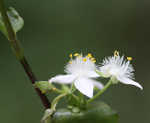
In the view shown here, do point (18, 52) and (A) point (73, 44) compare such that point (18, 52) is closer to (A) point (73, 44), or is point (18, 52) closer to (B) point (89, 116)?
(B) point (89, 116)

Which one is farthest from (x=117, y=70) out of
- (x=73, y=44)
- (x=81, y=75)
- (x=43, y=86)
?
(x=73, y=44)

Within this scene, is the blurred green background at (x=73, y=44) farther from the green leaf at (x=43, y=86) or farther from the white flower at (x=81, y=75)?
the green leaf at (x=43, y=86)

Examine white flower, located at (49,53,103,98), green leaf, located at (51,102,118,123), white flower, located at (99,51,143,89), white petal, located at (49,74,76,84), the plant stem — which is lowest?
green leaf, located at (51,102,118,123)

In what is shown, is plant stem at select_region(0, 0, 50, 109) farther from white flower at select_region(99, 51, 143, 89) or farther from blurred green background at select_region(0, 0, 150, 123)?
blurred green background at select_region(0, 0, 150, 123)

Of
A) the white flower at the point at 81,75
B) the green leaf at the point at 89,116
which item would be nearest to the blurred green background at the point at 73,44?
the white flower at the point at 81,75

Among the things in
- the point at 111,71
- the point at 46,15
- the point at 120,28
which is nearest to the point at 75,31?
the point at 46,15

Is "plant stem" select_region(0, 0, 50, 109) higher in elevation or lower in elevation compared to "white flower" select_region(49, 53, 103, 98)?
higher

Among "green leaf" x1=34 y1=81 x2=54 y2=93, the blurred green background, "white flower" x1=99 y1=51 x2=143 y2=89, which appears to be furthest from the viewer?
the blurred green background

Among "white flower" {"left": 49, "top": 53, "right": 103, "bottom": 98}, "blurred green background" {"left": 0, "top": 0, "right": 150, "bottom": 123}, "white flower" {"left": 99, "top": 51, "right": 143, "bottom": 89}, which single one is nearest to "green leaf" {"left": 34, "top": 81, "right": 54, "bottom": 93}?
"white flower" {"left": 49, "top": 53, "right": 103, "bottom": 98}
